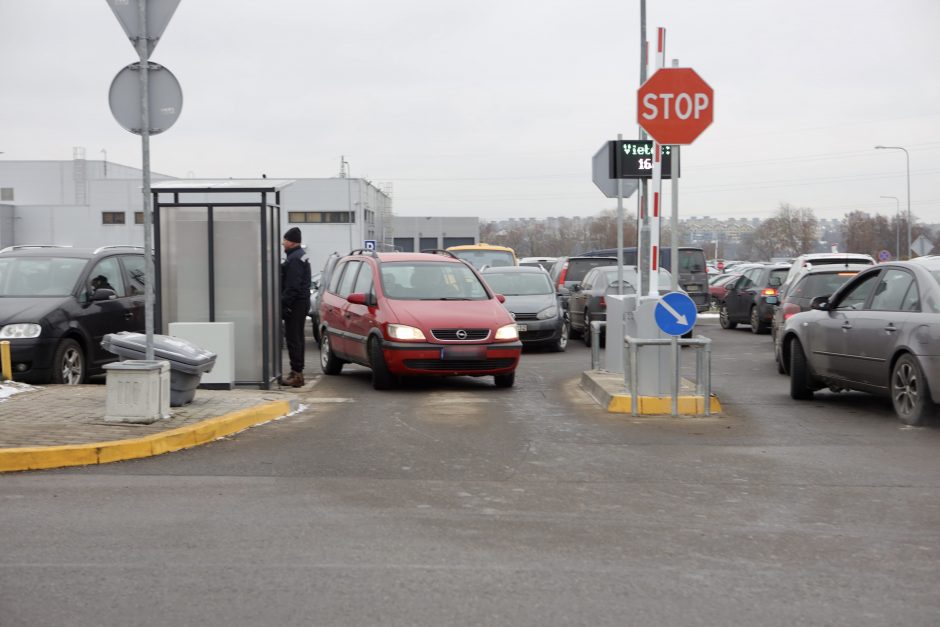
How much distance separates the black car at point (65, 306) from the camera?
39.2 ft

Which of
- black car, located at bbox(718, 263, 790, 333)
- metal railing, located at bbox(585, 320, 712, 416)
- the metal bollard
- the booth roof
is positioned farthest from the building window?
metal railing, located at bbox(585, 320, 712, 416)

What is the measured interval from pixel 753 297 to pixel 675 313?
14.6 meters

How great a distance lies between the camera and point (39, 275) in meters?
13.2

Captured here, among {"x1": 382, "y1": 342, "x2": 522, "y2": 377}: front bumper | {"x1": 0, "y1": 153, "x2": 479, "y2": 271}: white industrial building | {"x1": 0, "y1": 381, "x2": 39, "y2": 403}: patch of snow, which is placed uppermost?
{"x1": 0, "y1": 153, "x2": 479, "y2": 271}: white industrial building

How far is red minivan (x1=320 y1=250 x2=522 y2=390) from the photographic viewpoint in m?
12.5

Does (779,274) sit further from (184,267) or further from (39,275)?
(39,275)

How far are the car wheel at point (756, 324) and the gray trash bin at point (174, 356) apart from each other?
1597cm

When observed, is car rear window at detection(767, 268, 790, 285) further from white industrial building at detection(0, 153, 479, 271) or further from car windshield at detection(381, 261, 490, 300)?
white industrial building at detection(0, 153, 479, 271)

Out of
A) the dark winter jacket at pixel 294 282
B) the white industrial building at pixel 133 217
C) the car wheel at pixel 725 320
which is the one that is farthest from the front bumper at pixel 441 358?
the white industrial building at pixel 133 217

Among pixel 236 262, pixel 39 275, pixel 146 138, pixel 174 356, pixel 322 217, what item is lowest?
pixel 174 356

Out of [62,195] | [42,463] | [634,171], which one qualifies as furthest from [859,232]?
[42,463]

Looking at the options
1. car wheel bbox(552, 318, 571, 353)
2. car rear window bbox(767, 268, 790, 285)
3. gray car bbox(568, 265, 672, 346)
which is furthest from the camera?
car rear window bbox(767, 268, 790, 285)

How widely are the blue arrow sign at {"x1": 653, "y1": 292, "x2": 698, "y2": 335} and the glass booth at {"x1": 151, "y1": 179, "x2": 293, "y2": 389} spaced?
4531 mm

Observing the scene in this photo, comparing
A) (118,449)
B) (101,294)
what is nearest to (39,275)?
(101,294)
